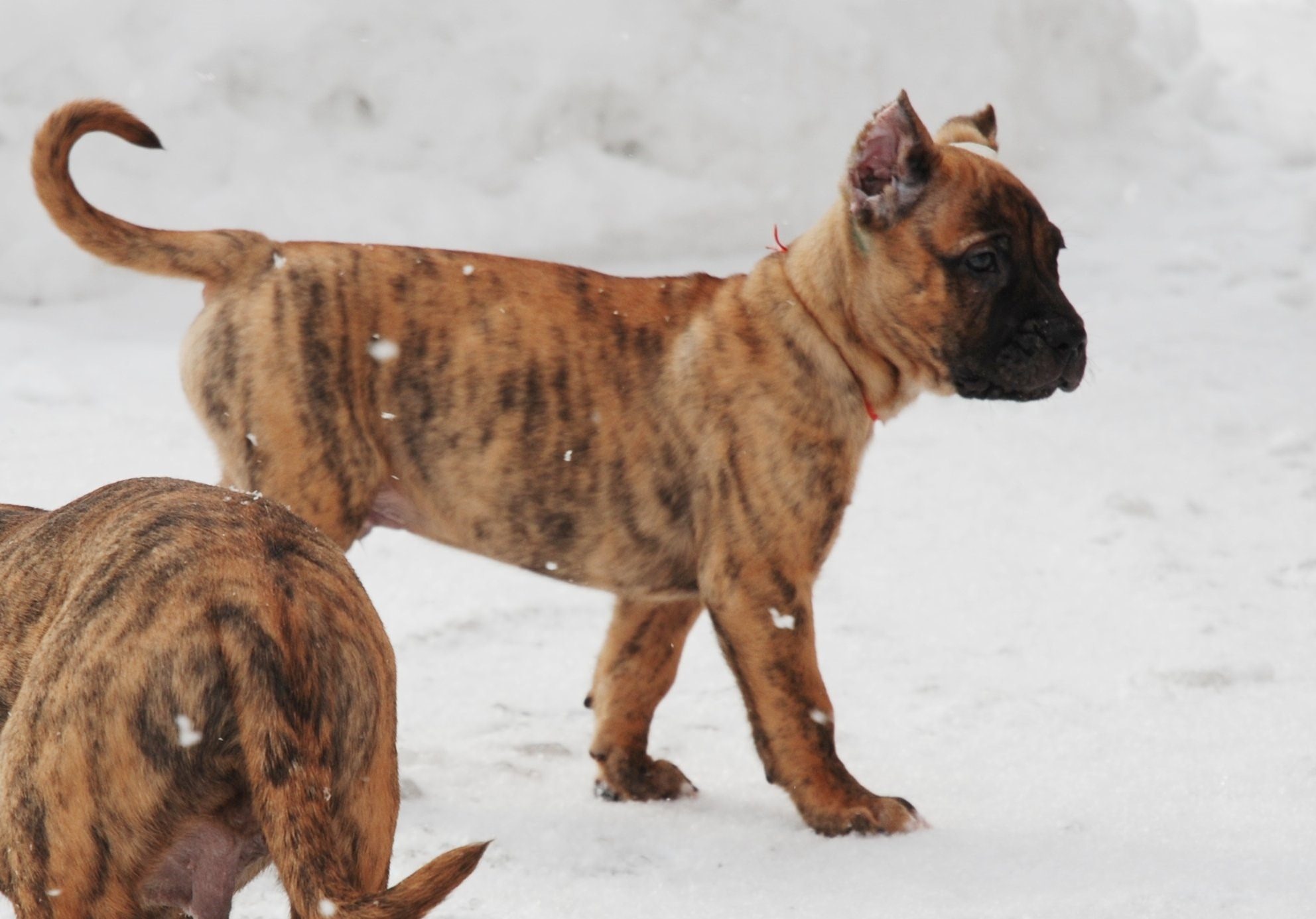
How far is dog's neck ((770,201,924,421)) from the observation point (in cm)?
409

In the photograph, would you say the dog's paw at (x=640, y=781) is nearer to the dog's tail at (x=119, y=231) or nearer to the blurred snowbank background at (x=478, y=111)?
the dog's tail at (x=119, y=231)

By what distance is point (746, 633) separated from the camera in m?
3.99

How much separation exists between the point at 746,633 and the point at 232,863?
182 centimetres

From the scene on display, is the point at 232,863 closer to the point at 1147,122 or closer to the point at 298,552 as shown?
the point at 298,552

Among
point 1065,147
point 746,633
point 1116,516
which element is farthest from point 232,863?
point 1065,147

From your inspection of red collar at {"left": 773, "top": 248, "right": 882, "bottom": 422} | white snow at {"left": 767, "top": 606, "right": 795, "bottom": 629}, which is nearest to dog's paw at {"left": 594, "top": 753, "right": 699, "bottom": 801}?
white snow at {"left": 767, "top": 606, "right": 795, "bottom": 629}

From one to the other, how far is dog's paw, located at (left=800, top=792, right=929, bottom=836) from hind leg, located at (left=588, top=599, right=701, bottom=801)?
16.2 inches

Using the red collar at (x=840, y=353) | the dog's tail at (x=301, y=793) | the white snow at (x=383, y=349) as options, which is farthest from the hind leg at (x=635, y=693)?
the dog's tail at (x=301, y=793)

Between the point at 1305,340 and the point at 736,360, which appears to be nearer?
the point at 736,360

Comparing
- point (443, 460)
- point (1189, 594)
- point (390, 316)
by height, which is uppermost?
point (390, 316)

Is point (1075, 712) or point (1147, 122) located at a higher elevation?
point (1147, 122)

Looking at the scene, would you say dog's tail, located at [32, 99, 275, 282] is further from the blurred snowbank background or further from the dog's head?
the blurred snowbank background

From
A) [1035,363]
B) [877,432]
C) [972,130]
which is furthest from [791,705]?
[877,432]

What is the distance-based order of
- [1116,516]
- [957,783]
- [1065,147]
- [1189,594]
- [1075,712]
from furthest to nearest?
[1065,147] → [1116,516] → [1189,594] → [1075,712] → [957,783]
